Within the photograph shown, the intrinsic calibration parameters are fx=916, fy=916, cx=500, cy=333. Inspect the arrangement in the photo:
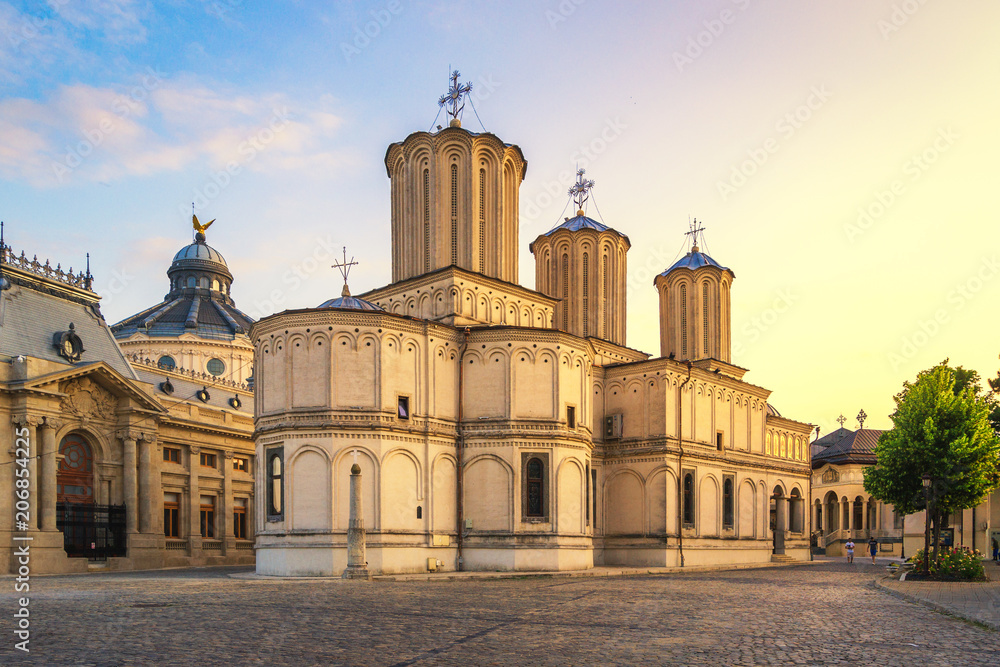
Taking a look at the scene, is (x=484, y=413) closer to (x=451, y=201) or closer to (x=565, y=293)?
(x=451, y=201)

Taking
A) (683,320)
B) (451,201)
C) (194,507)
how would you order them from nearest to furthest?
(451,201)
(194,507)
(683,320)

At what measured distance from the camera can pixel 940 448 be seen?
36344 millimetres

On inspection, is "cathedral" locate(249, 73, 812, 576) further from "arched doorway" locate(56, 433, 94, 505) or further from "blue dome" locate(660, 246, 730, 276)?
"arched doorway" locate(56, 433, 94, 505)

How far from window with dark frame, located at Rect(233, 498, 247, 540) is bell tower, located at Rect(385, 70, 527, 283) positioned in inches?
799

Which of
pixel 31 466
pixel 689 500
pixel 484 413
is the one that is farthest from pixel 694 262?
pixel 31 466

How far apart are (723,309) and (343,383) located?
31293 millimetres

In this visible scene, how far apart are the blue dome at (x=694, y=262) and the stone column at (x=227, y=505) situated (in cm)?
2997

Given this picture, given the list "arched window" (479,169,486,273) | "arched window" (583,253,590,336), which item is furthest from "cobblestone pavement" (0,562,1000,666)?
"arched window" (583,253,590,336)

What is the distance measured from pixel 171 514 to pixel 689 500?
28.4 metres

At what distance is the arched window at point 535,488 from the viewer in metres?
39.1

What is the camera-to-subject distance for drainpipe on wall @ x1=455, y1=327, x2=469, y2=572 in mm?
38844

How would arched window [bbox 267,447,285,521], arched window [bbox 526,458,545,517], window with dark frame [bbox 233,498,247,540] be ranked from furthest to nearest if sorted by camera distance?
window with dark frame [bbox 233,498,247,540], arched window [bbox 526,458,545,517], arched window [bbox 267,447,285,521]

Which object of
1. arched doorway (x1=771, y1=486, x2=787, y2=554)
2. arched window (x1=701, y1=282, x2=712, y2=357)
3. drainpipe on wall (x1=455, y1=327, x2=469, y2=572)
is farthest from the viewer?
arched doorway (x1=771, y1=486, x2=787, y2=554)

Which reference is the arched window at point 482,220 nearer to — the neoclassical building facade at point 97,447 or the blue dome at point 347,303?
the blue dome at point 347,303
